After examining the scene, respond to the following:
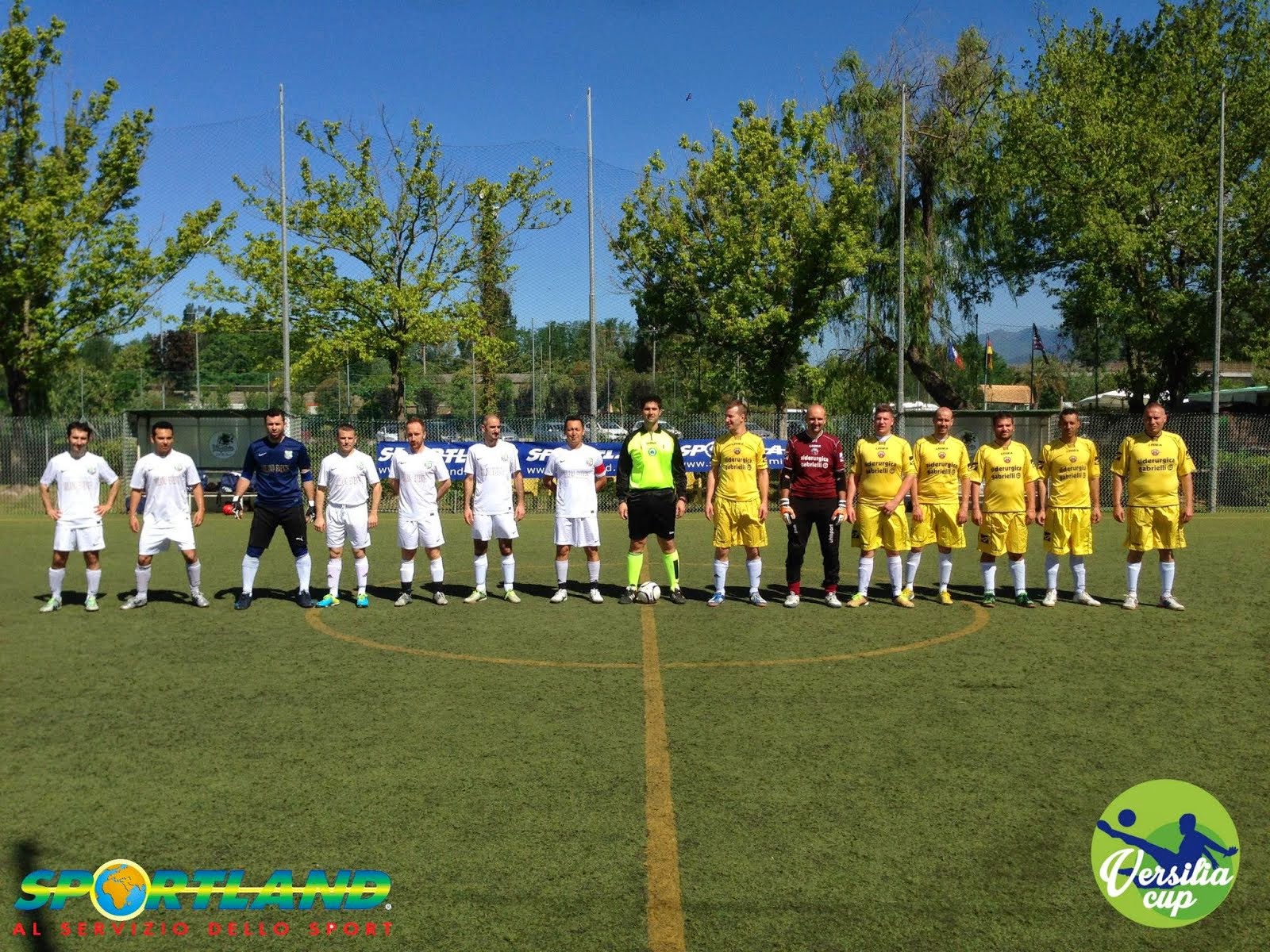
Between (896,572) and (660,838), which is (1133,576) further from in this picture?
(660,838)

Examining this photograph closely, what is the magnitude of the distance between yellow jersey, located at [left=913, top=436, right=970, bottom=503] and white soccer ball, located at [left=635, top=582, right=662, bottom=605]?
296 centimetres

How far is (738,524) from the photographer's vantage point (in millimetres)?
10578

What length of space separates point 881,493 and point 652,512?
2376mm

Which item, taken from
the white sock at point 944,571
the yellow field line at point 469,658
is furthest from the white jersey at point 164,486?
the white sock at point 944,571

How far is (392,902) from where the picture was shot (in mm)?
4109

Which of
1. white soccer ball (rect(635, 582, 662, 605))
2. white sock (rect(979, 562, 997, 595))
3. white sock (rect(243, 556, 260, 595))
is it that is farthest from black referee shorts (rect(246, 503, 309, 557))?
white sock (rect(979, 562, 997, 595))

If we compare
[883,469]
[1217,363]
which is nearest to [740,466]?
[883,469]

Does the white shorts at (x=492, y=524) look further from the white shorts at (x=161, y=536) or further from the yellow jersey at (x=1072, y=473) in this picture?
the yellow jersey at (x=1072, y=473)

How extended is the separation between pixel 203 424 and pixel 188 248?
9.25 m

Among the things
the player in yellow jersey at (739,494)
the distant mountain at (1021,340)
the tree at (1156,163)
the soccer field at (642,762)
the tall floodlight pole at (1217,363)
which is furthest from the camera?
the distant mountain at (1021,340)

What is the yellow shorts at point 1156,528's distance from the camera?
10.5m

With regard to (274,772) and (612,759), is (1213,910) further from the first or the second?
(274,772)

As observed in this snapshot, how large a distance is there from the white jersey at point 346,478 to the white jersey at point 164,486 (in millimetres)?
1353

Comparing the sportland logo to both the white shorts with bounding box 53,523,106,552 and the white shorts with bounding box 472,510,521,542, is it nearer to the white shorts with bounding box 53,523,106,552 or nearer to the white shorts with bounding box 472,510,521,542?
the white shorts with bounding box 472,510,521,542
